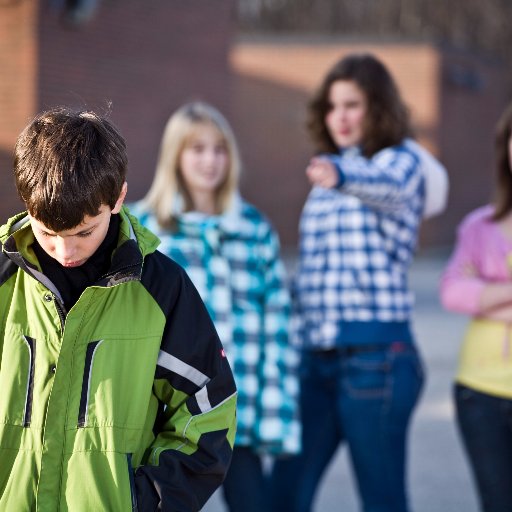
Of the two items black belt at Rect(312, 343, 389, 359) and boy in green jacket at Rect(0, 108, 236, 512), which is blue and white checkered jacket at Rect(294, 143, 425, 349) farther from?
boy in green jacket at Rect(0, 108, 236, 512)

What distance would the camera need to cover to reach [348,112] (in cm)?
385

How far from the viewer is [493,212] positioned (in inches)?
153

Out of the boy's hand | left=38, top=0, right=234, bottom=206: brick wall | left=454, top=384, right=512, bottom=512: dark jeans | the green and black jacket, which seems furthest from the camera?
left=38, top=0, right=234, bottom=206: brick wall

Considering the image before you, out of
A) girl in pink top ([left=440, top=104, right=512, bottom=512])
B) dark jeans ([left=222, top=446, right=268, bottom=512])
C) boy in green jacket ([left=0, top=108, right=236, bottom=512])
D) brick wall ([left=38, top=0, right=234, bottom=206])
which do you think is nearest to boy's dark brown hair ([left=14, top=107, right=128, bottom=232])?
boy in green jacket ([left=0, top=108, right=236, bottom=512])

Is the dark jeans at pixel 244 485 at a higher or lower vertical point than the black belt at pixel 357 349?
lower

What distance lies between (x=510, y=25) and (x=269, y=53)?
33.0 feet

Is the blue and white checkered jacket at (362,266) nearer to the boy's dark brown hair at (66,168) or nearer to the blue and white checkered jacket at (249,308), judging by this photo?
the blue and white checkered jacket at (249,308)

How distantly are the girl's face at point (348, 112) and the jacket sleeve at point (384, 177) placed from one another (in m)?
0.07

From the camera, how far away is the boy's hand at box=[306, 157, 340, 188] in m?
3.19

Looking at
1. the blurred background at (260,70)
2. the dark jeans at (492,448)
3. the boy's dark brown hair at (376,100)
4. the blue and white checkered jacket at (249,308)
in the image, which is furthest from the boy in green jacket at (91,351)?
the boy's dark brown hair at (376,100)

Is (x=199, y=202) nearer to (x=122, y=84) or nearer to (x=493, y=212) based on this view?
(x=493, y=212)

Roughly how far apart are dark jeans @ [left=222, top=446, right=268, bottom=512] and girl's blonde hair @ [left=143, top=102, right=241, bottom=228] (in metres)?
0.94

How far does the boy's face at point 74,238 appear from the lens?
83.5 inches

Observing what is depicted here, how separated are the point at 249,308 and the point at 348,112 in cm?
86
